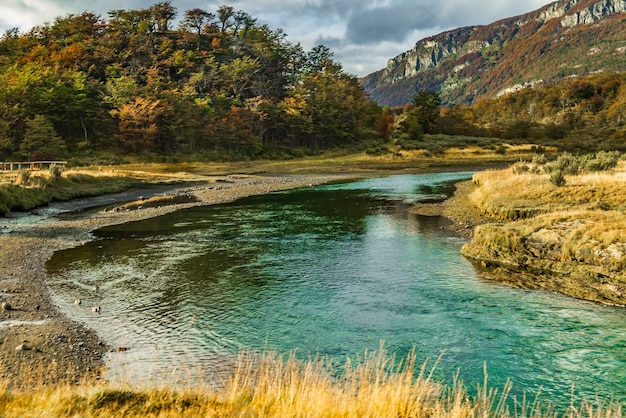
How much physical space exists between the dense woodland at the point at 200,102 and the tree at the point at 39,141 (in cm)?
18

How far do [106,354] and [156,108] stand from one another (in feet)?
262

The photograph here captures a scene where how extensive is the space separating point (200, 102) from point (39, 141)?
105 ft

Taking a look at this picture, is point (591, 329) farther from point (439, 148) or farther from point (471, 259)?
point (439, 148)

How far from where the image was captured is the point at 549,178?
33344 mm

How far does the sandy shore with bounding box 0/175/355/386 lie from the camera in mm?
11227

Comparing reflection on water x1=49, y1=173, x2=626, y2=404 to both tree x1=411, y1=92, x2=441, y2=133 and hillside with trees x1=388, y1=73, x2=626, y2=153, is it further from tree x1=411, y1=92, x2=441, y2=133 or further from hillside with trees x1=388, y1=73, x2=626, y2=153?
tree x1=411, y1=92, x2=441, y2=133

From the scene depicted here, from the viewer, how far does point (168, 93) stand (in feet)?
297

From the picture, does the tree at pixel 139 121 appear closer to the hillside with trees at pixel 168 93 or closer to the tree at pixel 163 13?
the hillside with trees at pixel 168 93

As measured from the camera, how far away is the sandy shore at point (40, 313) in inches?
442

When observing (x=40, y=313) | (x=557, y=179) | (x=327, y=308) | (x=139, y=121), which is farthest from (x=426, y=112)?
(x=40, y=313)

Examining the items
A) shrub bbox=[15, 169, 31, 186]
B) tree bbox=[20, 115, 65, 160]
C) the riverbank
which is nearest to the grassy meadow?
the riverbank

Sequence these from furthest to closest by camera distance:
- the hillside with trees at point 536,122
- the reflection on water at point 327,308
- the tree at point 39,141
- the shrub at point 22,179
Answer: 1. the hillside with trees at point 536,122
2. the tree at point 39,141
3. the shrub at point 22,179
4. the reflection on water at point 327,308

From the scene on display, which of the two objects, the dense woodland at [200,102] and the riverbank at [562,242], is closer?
the riverbank at [562,242]

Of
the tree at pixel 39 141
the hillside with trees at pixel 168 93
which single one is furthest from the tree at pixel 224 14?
the tree at pixel 39 141
